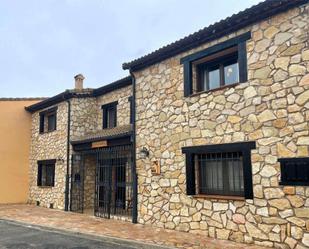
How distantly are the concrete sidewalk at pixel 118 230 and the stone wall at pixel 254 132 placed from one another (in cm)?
48

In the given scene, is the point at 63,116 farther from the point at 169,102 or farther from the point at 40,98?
the point at 169,102

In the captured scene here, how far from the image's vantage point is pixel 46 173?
17.9 metres

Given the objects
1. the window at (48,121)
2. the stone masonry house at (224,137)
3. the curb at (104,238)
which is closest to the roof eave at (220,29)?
the stone masonry house at (224,137)

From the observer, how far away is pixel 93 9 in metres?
16.0

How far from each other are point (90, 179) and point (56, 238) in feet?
21.0

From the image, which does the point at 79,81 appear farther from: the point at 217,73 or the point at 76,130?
the point at 217,73

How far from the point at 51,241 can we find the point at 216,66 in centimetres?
684

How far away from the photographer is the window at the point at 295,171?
7.30m

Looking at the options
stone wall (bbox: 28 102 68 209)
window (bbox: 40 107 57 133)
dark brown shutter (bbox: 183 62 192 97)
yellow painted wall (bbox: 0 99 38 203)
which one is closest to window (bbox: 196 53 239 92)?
dark brown shutter (bbox: 183 62 192 97)

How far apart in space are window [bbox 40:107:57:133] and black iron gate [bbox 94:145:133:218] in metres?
5.37

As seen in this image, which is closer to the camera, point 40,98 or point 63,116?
point 63,116

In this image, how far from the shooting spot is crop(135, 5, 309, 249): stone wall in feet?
24.8

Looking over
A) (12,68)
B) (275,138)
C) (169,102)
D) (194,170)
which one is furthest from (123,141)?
(12,68)

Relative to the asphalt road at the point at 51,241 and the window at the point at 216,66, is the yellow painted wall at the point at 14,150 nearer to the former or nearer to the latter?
the asphalt road at the point at 51,241
